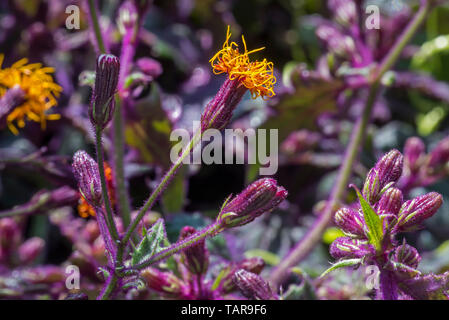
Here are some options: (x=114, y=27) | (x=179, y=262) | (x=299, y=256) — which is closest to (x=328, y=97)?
(x=299, y=256)

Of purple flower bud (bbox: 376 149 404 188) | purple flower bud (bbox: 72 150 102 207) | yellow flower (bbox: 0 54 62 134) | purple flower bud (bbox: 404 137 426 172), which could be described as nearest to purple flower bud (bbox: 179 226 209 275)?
purple flower bud (bbox: 72 150 102 207)

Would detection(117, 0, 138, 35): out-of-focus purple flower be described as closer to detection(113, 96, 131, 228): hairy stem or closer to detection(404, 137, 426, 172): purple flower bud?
detection(113, 96, 131, 228): hairy stem

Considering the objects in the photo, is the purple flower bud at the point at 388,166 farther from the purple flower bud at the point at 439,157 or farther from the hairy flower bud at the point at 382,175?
the purple flower bud at the point at 439,157

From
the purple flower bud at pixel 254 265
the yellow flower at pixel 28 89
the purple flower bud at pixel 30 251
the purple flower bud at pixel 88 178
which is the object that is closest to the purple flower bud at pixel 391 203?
the purple flower bud at pixel 254 265

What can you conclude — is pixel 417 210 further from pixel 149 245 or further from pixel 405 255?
pixel 149 245

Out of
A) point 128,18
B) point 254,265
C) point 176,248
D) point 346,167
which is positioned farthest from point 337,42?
point 176,248
